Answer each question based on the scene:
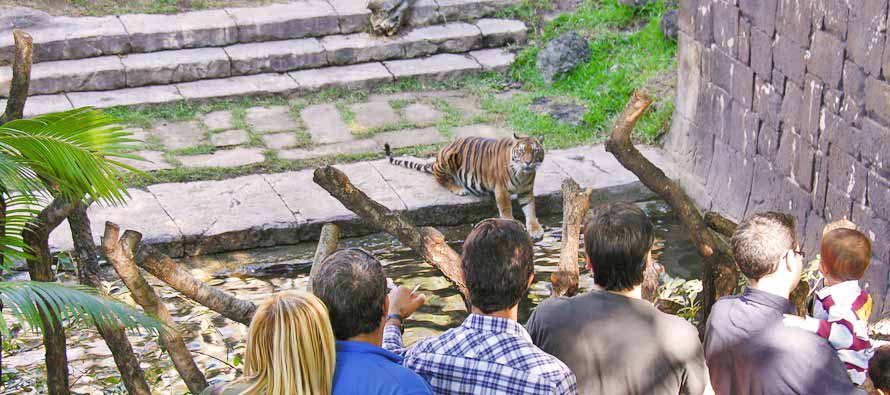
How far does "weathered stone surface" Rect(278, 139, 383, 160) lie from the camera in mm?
8570

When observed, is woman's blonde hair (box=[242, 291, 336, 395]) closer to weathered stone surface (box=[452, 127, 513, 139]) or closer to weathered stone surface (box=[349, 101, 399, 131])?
weathered stone surface (box=[452, 127, 513, 139])

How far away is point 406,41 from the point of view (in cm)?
1060

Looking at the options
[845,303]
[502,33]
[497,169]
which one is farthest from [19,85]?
[502,33]

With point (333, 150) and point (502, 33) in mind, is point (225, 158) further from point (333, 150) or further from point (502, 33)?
point (502, 33)

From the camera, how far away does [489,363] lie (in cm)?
278

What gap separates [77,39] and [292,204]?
12.2ft

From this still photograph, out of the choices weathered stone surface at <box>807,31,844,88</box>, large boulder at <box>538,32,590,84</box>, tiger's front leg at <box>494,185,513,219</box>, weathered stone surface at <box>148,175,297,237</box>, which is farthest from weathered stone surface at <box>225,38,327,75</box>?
weathered stone surface at <box>807,31,844,88</box>

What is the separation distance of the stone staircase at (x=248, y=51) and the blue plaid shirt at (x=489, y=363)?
287 inches

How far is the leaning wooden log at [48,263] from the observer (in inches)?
164

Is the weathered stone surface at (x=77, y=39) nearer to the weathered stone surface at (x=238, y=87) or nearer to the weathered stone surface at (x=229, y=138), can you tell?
the weathered stone surface at (x=238, y=87)

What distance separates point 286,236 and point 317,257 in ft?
10.8

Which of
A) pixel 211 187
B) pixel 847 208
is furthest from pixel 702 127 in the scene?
pixel 211 187

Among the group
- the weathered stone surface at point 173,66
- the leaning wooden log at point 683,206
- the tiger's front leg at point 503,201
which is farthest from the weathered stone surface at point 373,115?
the leaning wooden log at point 683,206

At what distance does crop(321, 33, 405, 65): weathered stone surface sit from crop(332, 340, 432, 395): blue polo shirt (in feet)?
26.1
